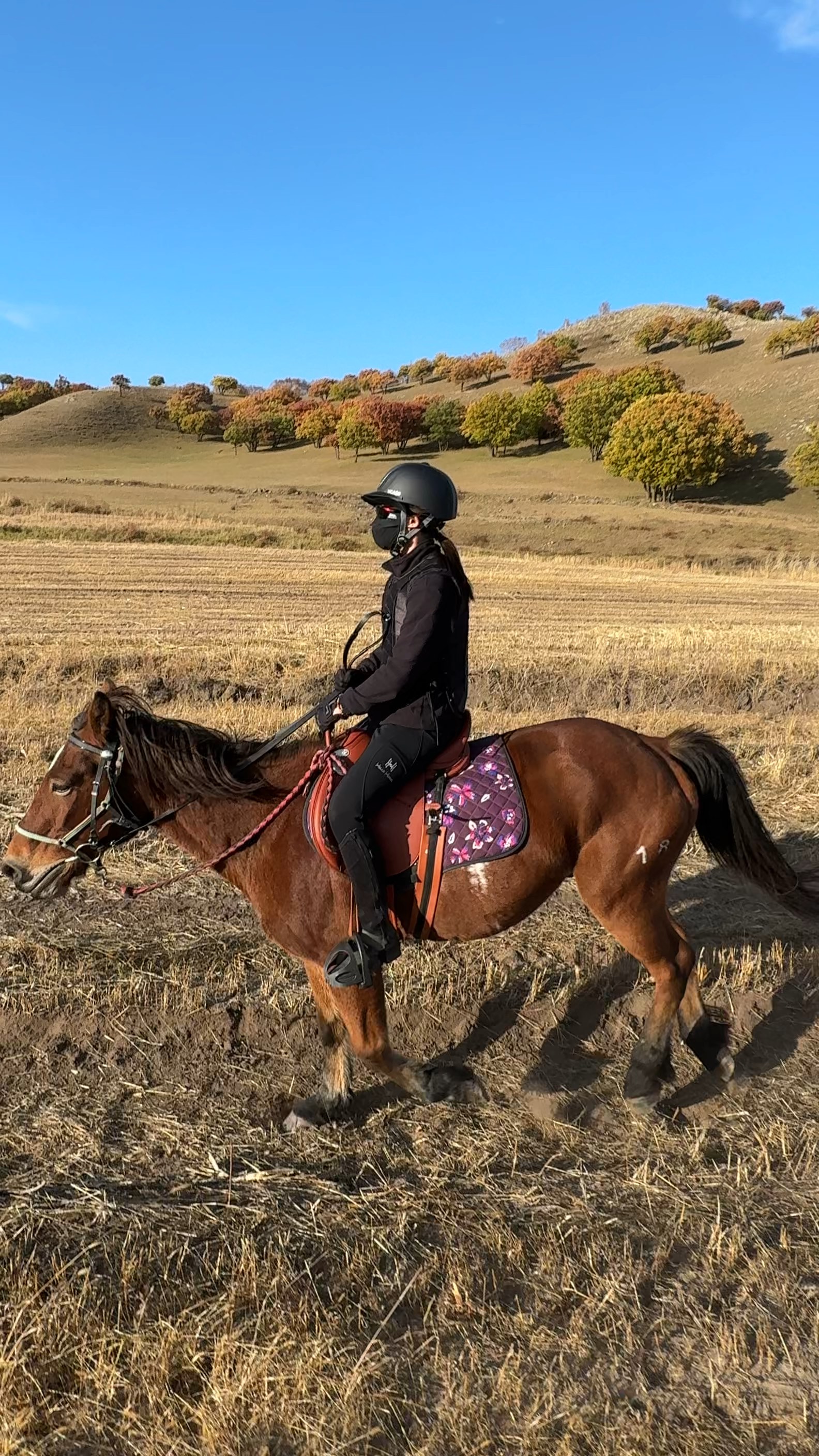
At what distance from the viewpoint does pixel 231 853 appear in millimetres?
4680

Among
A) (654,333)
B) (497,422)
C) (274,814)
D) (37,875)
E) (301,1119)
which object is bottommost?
(301,1119)

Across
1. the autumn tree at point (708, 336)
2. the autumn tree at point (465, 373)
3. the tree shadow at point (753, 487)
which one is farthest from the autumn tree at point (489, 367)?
the tree shadow at point (753, 487)

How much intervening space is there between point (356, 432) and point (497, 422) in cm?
1631

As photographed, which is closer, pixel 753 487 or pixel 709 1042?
pixel 709 1042

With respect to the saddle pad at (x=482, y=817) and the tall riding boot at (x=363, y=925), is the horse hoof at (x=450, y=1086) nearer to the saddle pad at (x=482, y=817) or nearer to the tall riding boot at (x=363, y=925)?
the tall riding boot at (x=363, y=925)

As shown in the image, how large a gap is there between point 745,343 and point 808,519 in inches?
3057

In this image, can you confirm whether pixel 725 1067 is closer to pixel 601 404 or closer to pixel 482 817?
pixel 482 817

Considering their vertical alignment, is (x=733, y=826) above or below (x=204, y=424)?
below

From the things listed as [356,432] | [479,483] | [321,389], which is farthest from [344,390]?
[479,483]

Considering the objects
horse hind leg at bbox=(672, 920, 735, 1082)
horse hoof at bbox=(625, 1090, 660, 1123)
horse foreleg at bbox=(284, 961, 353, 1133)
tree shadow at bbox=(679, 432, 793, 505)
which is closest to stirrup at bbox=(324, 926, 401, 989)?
horse foreleg at bbox=(284, 961, 353, 1133)

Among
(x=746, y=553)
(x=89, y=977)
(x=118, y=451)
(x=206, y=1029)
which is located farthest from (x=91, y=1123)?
(x=118, y=451)

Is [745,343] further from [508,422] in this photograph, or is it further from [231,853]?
[231,853]

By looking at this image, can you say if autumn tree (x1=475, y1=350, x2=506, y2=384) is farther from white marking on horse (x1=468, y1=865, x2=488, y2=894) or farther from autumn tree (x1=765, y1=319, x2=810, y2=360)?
white marking on horse (x1=468, y1=865, x2=488, y2=894)

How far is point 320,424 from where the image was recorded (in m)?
110
